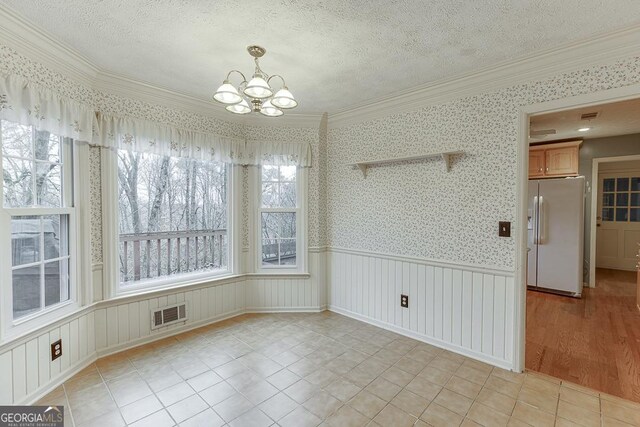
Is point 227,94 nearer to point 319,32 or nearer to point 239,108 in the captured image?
point 239,108

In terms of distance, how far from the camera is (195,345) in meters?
2.92

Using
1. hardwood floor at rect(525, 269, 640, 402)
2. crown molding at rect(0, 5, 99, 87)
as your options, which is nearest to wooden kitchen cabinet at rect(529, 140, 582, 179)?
hardwood floor at rect(525, 269, 640, 402)

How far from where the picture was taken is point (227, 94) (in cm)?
200

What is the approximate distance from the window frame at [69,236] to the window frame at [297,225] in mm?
1712

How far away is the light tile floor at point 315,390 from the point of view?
1.91 m

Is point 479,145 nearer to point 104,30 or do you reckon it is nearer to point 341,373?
point 341,373

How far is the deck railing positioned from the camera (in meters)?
3.02

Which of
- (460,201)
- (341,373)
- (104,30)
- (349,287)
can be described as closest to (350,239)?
(349,287)

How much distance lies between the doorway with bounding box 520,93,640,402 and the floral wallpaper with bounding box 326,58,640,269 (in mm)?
166

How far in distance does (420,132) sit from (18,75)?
3216 mm

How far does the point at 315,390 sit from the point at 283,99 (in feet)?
6.99

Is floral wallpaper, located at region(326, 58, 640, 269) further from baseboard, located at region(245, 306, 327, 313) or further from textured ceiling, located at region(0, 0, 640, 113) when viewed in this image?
baseboard, located at region(245, 306, 327, 313)

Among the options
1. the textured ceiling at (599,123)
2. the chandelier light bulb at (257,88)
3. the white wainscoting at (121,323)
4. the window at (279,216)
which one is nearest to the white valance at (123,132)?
the window at (279,216)

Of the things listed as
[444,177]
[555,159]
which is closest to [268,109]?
[444,177]
